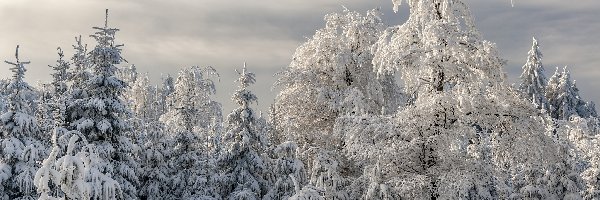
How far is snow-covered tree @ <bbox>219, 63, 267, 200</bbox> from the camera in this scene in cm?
2302

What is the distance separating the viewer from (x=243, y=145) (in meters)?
22.9

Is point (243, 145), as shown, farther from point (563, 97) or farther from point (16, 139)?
point (563, 97)

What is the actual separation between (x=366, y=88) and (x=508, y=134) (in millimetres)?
7005

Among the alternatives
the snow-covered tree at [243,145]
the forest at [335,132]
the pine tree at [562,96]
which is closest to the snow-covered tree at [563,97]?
the pine tree at [562,96]

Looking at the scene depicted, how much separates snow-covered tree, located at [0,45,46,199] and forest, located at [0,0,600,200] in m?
0.05

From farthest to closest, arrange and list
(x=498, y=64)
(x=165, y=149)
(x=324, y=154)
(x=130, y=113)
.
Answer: (x=165, y=149) → (x=130, y=113) → (x=324, y=154) → (x=498, y=64)

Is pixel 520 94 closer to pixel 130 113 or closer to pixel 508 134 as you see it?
pixel 508 134

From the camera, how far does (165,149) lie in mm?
26812

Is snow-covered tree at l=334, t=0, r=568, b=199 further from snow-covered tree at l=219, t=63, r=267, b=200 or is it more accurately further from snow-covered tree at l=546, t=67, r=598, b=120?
snow-covered tree at l=546, t=67, r=598, b=120

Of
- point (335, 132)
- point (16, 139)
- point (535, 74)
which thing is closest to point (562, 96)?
point (535, 74)

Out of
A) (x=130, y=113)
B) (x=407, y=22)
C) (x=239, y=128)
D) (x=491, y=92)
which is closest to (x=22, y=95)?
(x=130, y=113)

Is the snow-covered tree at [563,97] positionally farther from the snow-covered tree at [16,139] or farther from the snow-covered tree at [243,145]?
the snow-covered tree at [16,139]

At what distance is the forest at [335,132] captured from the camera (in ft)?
41.3

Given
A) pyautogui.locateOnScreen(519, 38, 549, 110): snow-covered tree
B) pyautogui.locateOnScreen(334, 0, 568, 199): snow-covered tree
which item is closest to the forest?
pyautogui.locateOnScreen(334, 0, 568, 199): snow-covered tree
